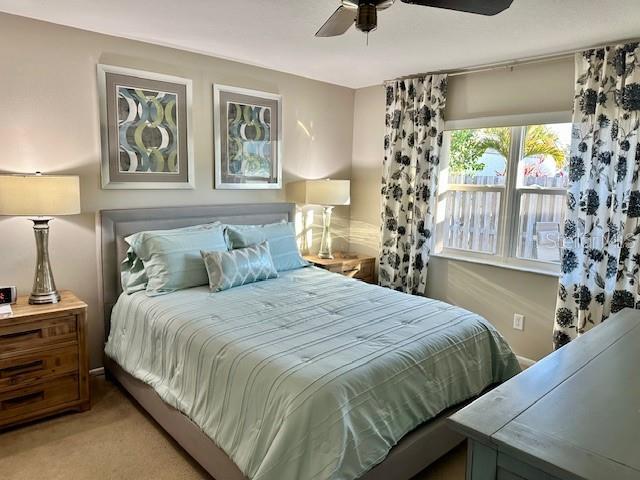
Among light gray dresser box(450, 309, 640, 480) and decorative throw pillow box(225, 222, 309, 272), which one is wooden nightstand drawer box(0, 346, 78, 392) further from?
light gray dresser box(450, 309, 640, 480)

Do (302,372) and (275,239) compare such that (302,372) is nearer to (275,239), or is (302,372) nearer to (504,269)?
(275,239)

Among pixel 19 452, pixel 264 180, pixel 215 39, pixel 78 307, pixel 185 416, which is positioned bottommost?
pixel 19 452

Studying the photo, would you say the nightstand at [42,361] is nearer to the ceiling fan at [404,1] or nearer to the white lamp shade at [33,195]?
the white lamp shade at [33,195]

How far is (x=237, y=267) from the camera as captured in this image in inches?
121

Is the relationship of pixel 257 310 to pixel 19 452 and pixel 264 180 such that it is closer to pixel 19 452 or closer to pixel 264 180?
pixel 19 452

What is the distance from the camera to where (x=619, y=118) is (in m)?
3.01

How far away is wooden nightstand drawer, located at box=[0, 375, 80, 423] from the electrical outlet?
3.27 meters

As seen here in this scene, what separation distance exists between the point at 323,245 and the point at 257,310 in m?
1.92

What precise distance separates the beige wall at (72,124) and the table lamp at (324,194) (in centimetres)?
76

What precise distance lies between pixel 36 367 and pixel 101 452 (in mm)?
638

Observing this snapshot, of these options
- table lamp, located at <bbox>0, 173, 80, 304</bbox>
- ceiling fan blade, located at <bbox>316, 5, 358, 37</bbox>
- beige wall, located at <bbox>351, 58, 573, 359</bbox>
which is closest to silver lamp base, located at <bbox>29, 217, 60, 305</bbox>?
table lamp, located at <bbox>0, 173, 80, 304</bbox>

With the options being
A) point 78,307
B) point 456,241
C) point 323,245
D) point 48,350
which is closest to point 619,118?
point 456,241

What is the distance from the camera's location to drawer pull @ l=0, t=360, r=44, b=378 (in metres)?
2.44

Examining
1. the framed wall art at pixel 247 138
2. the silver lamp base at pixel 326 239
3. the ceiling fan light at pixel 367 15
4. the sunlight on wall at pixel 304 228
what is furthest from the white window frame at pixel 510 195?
the ceiling fan light at pixel 367 15
